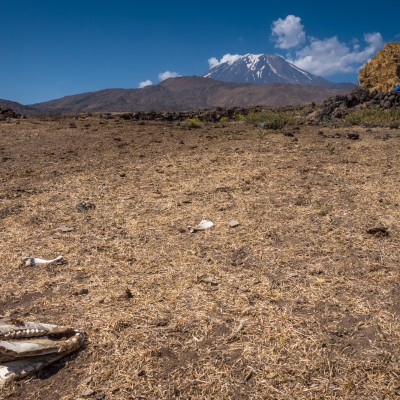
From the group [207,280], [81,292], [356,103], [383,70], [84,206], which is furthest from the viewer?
[383,70]

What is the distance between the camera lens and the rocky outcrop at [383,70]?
117ft

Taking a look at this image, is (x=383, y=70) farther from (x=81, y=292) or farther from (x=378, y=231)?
(x=81, y=292)

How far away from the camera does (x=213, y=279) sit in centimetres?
391

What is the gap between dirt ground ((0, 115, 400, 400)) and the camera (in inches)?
105

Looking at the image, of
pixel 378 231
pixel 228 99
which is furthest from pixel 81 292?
pixel 228 99

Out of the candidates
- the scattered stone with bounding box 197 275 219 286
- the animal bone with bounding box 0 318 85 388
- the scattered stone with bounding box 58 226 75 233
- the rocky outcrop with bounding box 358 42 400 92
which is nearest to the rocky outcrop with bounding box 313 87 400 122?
the rocky outcrop with bounding box 358 42 400 92

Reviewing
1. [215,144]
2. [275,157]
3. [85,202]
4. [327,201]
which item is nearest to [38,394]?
[85,202]

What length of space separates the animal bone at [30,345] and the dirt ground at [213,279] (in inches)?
2.9

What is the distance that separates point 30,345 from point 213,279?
5.91 ft

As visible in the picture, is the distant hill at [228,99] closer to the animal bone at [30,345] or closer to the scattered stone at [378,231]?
the scattered stone at [378,231]

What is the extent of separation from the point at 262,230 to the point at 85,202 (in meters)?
3.06

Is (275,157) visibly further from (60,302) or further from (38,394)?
(38,394)

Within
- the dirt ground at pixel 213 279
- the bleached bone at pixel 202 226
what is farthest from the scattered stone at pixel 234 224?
the bleached bone at pixel 202 226

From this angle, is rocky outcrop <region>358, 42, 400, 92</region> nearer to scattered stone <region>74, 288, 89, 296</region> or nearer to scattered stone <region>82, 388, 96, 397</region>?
scattered stone <region>74, 288, 89, 296</region>
